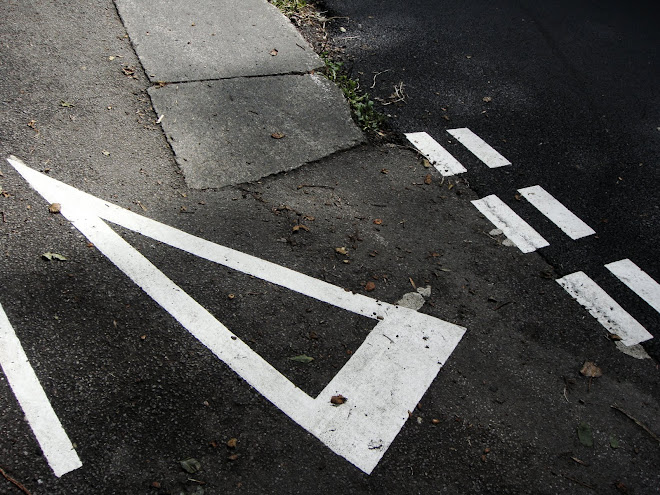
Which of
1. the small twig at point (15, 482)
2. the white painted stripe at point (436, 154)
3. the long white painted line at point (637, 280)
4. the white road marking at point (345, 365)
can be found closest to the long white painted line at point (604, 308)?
the long white painted line at point (637, 280)

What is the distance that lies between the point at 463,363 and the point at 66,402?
7.05 feet

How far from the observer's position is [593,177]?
492 cm

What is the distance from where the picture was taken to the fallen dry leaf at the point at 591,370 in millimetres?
3346

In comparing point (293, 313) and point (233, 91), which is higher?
point (233, 91)

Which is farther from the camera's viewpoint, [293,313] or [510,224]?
[510,224]

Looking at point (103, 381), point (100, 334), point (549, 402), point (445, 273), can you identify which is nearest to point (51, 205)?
point (100, 334)

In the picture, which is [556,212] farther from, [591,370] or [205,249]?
[205,249]

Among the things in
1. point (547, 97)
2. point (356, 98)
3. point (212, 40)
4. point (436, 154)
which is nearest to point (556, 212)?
point (436, 154)

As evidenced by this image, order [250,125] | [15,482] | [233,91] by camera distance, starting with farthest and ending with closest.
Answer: [233,91] → [250,125] → [15,482]

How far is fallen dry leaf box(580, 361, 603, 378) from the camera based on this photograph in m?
3.35

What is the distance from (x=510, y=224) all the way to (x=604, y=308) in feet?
3.03

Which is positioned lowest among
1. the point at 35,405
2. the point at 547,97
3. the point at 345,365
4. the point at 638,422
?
the point at 638,422

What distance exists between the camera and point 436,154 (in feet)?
16.1

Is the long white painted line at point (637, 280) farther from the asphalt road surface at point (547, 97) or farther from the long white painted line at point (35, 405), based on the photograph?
the long white painted line at point (35, 405)
